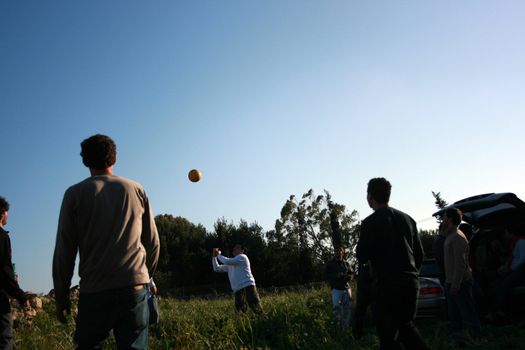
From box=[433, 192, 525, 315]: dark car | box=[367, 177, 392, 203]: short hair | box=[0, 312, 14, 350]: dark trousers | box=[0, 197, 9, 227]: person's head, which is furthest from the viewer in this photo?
box=[433, 192, 525, 315]: dark car

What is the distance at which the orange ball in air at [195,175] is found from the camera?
36.7 ft

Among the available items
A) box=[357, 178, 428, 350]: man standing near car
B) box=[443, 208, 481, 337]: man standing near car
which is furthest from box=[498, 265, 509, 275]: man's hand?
box=[357, 178, 428, 350]: man standing near car

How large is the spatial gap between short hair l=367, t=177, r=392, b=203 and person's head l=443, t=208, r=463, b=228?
2.54m

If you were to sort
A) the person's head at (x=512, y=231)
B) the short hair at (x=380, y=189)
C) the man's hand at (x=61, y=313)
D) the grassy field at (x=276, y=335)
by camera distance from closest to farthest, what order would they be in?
the man's hand at (x=61, y=313) < the short hair at (x=380, y=189) < the grassy field at (x=276, y=335) < the person's head at (x=512, y=231)

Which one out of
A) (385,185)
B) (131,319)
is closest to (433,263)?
(385,185)

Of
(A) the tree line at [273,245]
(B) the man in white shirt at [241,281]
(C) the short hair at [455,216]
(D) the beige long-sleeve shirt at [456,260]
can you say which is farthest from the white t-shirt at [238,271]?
(A) the tree line at [273,245]

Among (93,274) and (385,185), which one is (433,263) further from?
(93,274)

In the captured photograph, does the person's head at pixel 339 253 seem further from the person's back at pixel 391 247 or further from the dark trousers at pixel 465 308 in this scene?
the person's back at pixel 391 247

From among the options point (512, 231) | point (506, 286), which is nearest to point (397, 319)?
point (506, 286)

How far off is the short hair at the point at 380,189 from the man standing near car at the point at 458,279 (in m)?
2.50

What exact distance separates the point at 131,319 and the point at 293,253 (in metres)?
44.2

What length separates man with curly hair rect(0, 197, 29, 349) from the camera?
4.41 meters

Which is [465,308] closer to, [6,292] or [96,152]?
[96,152]

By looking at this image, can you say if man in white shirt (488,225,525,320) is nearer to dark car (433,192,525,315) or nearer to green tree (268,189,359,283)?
dark car (433,192,525,315)
